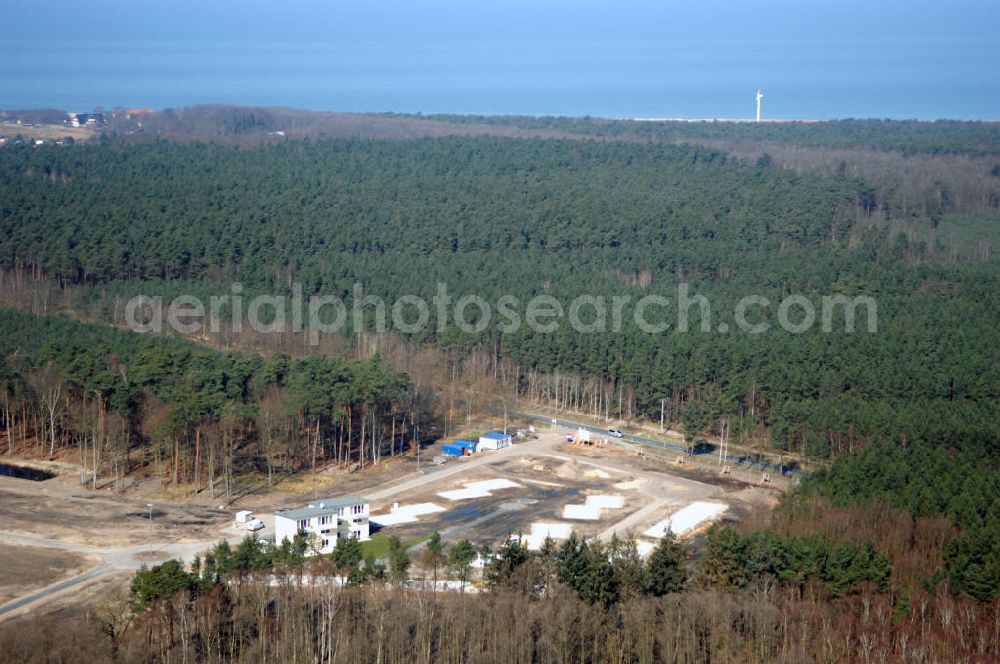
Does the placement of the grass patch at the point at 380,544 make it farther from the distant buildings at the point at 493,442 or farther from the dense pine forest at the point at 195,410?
the distant buildings at the point at 493,442

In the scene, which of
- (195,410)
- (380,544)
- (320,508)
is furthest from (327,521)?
(195,410)

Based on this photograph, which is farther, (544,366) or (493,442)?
(544,366)

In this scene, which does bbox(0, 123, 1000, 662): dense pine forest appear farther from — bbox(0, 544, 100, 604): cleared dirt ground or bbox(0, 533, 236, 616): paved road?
bbox(0, 544, 100, 604): cleared dirt ground

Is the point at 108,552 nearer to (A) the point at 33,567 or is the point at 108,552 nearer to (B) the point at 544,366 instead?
(A) the point at 33,567

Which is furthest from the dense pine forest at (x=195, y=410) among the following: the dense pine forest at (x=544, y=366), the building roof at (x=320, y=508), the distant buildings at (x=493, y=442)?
the building roof at (x=320, y=508)

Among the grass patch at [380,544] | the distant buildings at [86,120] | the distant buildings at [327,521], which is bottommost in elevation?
the grass patch at [380,544]

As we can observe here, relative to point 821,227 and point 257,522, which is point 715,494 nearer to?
point 257,522
